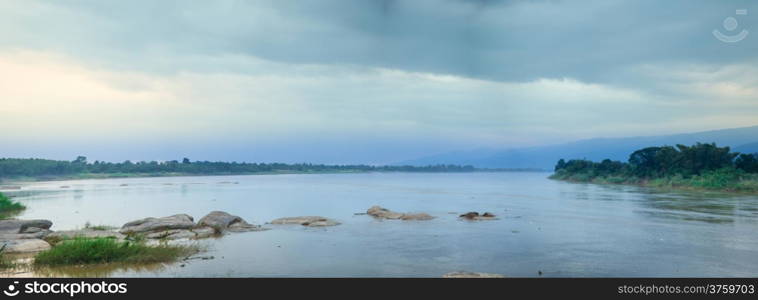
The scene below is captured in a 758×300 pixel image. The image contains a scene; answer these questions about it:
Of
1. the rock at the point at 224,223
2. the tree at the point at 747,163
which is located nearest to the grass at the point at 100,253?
the rock at the point at 224,223

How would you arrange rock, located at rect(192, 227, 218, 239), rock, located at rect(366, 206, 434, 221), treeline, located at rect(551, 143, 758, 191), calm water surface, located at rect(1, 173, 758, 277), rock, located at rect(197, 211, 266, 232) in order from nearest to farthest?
calm water surface, located at rect(1, 173, 758, 277), rock, located at rect(192, 227, 218, 239), rock, located at rect(197, 211, 266, 232), rock, located at rect(366, 206, 434, 221), treeline, located at rect(551, 143, 758, 191)

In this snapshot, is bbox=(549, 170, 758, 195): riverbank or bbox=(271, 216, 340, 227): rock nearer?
bbox=(271, 216, 340, 227): rock

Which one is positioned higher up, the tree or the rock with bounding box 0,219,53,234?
the tree

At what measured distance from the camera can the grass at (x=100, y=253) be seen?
48.4 feet

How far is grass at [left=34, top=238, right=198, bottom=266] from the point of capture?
14.8m

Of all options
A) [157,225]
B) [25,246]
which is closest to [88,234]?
[157,225]

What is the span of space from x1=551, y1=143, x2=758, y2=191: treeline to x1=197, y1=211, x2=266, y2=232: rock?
180ft

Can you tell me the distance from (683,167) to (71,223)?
73.6 metres

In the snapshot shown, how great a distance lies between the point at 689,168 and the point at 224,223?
67386 mm

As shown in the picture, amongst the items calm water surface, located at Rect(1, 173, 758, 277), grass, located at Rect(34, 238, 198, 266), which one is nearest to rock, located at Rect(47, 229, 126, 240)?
calm water surface, located at Rect(1, 173, 758, 277)

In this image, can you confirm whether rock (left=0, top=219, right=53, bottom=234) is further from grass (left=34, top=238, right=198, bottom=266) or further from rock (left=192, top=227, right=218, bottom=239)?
grass (left=34, top=238, right=198, bottom=266)

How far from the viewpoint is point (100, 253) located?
50.4 ft
